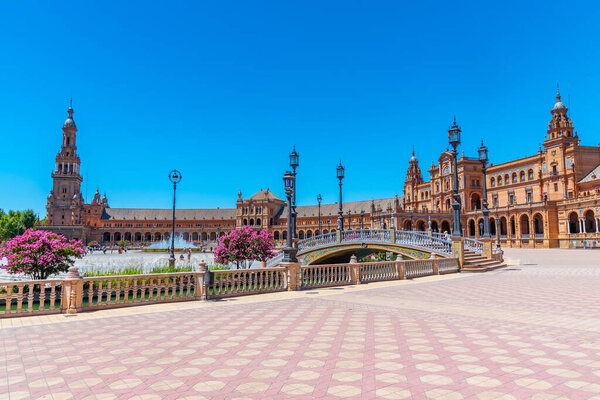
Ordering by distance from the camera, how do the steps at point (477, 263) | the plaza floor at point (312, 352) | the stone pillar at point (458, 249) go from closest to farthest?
the plaza floor at point (312, 352) < the steps at point (477, 263) < the stone pillar at point (458, 249)

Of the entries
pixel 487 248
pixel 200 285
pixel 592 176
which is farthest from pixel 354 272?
pixel 592 176

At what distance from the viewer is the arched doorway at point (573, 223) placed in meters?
56.8

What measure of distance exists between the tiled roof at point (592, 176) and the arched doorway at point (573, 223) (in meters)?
5.73

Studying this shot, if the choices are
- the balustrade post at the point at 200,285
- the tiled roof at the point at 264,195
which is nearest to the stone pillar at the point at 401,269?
the balustrade post at the point at 200,285

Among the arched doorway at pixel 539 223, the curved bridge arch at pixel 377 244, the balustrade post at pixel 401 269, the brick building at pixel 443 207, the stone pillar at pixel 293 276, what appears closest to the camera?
the stone pillar at pixel 293 276

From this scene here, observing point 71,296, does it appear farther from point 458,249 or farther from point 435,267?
point 458,249

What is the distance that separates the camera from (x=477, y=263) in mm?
23453

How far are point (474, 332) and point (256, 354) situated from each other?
4.37 metres

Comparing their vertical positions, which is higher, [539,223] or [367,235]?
[539,223]

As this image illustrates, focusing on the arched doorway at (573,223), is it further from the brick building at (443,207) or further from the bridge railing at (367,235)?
the bridge railing at (367,235)

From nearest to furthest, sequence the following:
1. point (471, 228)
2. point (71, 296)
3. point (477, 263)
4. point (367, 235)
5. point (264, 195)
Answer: point (71, 296) < point (477, 263) < point (367, 235) < point (471, 228) < point (264, 195)

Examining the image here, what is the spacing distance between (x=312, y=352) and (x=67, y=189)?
5397 inches

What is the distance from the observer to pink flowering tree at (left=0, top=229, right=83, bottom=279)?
56.1ft

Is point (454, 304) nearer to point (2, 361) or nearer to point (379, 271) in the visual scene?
point (379, 271)
